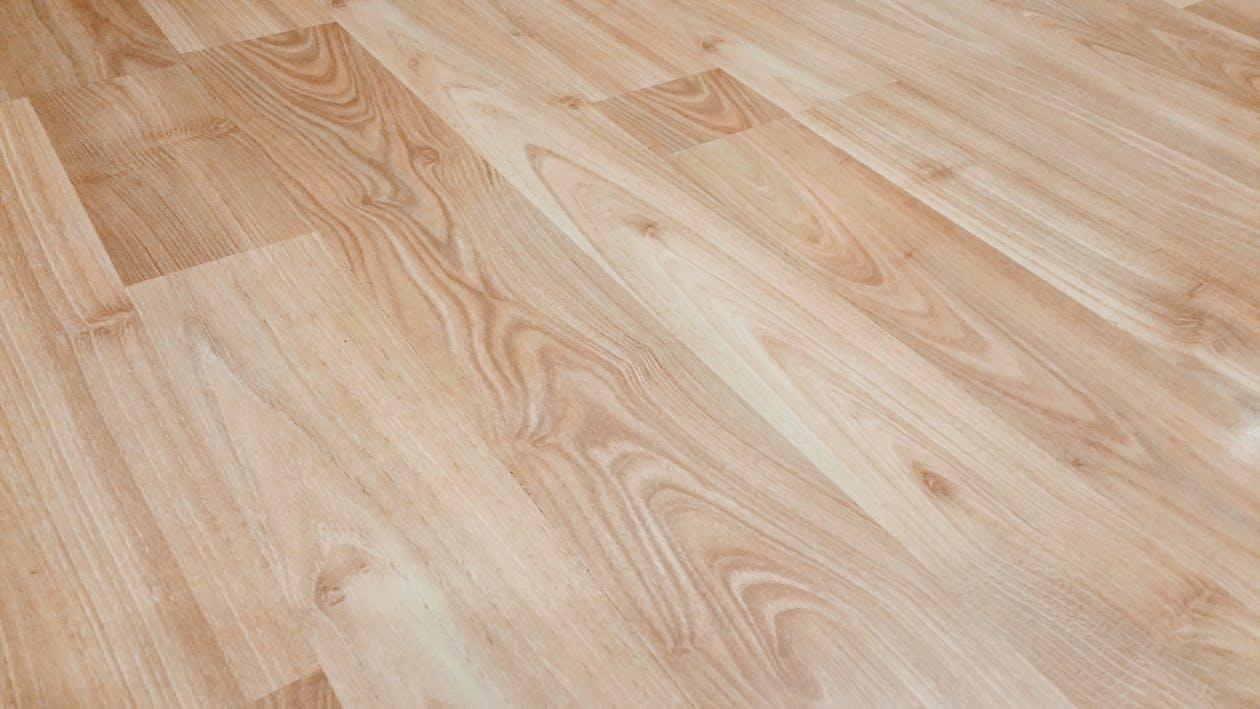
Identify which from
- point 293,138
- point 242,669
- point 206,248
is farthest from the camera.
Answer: point 293,138

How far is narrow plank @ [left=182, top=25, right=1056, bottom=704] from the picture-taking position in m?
0.67

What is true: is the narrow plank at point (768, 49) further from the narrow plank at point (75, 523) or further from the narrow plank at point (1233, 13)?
the narrow plank at point (75, 523)

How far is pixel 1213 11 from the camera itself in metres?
1.40

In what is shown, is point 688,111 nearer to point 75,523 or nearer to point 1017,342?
point 1017,342

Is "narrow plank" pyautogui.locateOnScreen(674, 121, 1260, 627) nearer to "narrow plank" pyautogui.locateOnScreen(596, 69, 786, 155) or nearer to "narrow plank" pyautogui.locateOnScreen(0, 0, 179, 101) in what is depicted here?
"narrow plank" pyautogui.locateOnScreen(596, 69, 786, 155)

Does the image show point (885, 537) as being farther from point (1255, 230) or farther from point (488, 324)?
point (1255, 230)

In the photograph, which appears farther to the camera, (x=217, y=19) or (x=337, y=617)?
(x=217, y=19)

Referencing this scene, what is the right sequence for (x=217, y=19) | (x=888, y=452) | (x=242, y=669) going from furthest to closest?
(x=217, y=19) < (x=888, y=452) < (x=242, y=669)

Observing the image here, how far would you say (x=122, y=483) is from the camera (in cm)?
75

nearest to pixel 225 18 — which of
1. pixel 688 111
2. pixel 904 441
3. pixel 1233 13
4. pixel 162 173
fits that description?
pixel 162 173

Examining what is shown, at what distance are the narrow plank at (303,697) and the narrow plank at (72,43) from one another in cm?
77

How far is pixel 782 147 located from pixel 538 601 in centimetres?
58

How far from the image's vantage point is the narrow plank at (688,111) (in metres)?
1.13

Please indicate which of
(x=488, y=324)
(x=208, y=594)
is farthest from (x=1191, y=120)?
(x=208, y=594)
